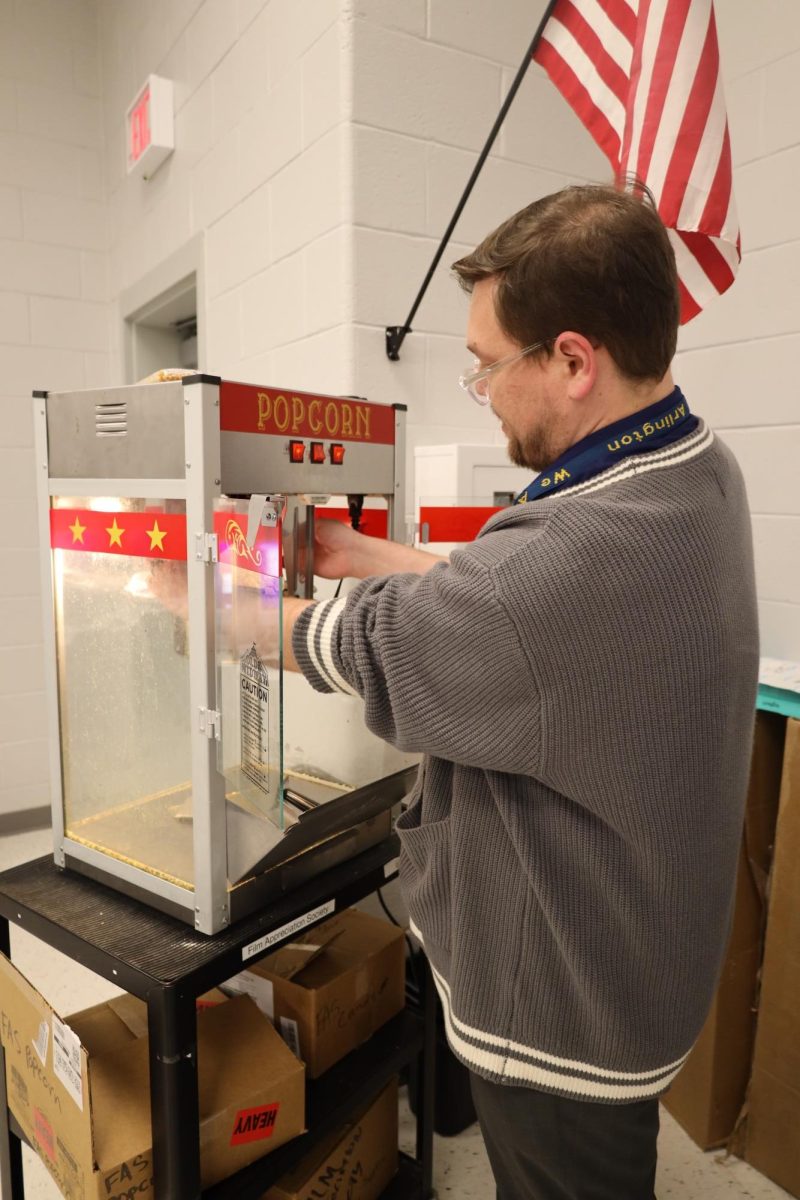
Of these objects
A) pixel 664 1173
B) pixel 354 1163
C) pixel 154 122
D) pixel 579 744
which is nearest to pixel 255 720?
pixel 579 744

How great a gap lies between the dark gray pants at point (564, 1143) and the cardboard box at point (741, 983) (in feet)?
2.60

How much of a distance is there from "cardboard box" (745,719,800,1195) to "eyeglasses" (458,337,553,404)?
97 centimetres

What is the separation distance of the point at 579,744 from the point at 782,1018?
1205 millimetres

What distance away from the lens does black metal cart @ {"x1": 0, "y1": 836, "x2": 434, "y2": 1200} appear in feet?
3.35

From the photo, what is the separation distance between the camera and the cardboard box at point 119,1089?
1032mm

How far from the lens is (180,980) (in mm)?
1004

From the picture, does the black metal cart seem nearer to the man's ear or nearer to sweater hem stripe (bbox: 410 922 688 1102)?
sweater hem stripe (bbox: 410 922 688 1102)

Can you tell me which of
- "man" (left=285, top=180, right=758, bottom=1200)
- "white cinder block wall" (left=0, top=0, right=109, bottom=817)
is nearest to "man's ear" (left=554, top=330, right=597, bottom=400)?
"man" (left=285, top=180, right=758, bottom=1200)

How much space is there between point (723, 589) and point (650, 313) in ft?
1.04

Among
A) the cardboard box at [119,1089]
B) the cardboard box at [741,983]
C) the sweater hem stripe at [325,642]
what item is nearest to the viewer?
the sweater hem stripe at [325,642]

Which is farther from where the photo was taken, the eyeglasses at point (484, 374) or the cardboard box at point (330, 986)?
the cardboard box at point (330, 986)

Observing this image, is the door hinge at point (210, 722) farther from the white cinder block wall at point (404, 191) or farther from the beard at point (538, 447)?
the white cinder block wall at point (404, 191)

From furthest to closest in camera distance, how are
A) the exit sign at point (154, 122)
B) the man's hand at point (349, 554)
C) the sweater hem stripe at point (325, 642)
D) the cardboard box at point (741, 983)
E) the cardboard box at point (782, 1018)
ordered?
the exit sign at point (154, 122), the cardboard box at point (741, 983), the cardboard box at point (782, 1018), the man's hand at point (349, 554), the sweater hem stripe at point (325, 642)

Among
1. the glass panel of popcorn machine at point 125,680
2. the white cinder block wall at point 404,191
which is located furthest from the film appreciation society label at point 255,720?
the white cinder block wall at point 404,191
